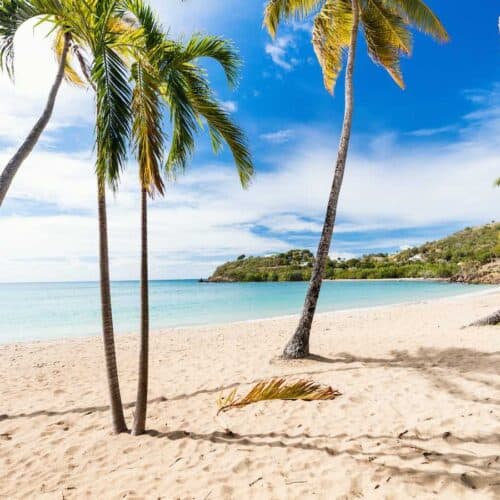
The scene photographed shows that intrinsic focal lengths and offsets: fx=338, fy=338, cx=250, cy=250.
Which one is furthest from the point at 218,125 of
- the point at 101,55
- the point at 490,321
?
the point at 490,321

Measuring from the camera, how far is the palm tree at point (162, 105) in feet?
11.9

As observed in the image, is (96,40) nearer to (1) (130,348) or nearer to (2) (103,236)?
(2) (103,236)

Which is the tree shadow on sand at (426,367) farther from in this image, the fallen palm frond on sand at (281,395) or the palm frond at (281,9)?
the palm frond at (281,9)

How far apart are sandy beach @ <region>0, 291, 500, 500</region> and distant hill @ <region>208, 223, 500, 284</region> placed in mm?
58875

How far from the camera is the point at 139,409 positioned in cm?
419

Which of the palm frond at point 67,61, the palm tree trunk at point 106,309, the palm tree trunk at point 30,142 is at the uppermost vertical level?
the palm frond at point 67,61

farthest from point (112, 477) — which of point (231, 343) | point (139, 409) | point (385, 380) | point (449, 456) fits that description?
point (231, 343)

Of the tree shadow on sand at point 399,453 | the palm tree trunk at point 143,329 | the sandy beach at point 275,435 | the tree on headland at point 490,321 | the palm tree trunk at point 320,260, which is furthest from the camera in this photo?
the tree on headland at point 490,321

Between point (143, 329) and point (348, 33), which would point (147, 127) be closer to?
point (143, 329)

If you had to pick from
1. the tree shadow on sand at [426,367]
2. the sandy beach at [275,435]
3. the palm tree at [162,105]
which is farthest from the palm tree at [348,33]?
the palm tree at [162,105]

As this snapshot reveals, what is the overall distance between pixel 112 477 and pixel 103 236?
2522 millimetres

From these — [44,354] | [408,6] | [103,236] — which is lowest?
[44,354]

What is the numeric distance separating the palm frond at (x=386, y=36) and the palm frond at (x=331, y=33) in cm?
55

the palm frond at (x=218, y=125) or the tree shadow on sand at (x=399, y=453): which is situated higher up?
the palm frond at (x=218, y=125)
